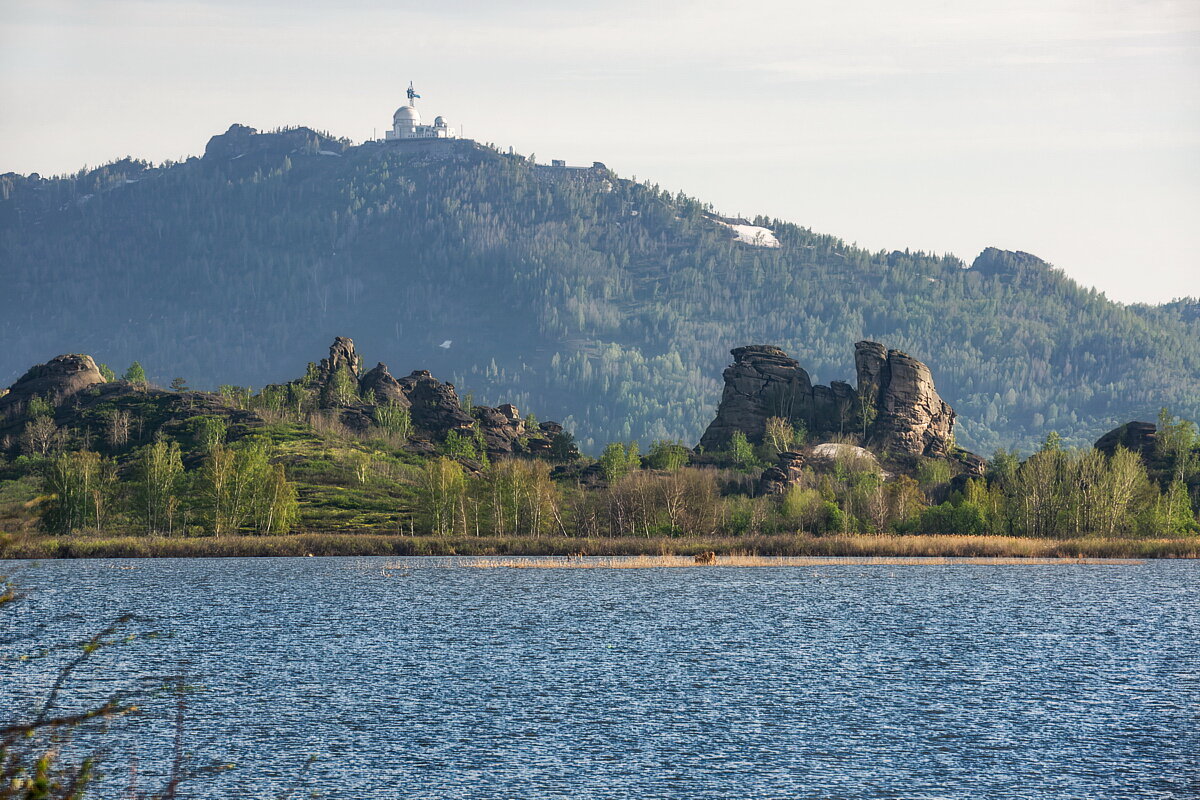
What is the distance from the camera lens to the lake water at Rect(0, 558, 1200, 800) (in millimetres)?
38438

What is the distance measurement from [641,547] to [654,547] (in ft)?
5.59

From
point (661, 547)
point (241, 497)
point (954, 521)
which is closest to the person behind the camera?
point (661, 547)

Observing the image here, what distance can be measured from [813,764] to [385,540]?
4669 inches

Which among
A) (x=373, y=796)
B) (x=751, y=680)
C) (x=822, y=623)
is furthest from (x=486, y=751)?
(x=822, y=623)

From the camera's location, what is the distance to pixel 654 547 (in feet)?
464

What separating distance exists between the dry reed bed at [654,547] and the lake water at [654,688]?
35.0 meters

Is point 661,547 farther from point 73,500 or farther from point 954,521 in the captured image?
point 73,500

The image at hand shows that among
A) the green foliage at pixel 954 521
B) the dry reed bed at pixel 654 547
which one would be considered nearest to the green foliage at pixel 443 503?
the dry reed bed at pixel 654 547

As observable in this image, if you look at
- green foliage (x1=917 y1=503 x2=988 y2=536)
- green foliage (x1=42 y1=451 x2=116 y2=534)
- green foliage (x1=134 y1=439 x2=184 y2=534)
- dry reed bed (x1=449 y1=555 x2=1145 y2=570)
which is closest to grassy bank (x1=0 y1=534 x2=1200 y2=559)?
dry reed bed (x1=449 y1=555 x2=1145 y2=570)

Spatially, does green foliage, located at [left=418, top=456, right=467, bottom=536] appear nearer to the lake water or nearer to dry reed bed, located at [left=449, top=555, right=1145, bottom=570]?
dry reed bed, located at [left=449, top=555, right=1145, bottom=570]

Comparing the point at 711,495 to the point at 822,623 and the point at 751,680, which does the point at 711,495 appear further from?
the point at 751,680

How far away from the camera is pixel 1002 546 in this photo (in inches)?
5531

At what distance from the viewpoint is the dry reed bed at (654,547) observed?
14062 cm

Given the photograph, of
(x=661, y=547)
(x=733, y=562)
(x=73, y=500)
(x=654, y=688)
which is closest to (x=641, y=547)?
(x=661, y=547)
